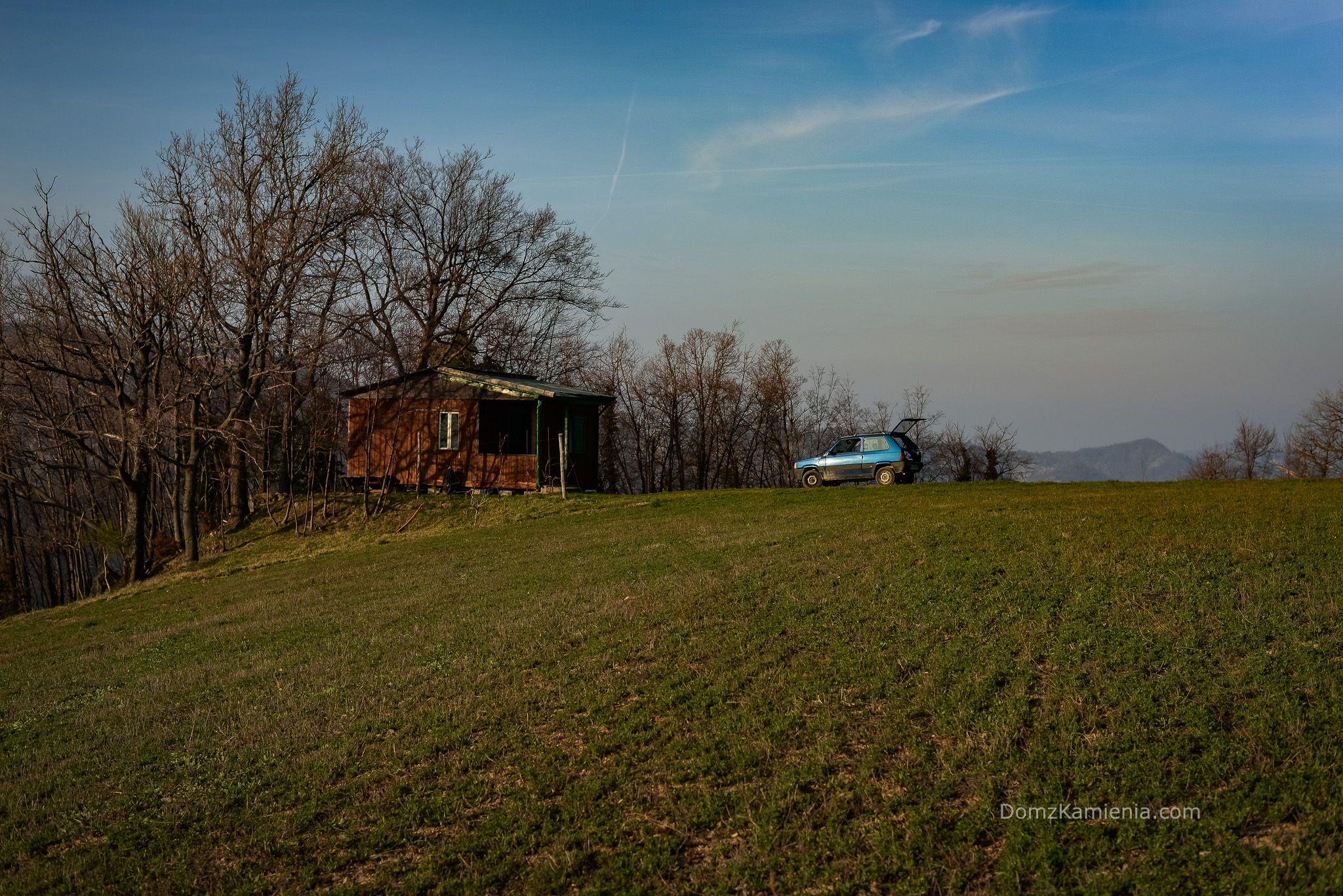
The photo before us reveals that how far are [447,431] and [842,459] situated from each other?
13875 millimetres

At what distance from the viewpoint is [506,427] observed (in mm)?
31125

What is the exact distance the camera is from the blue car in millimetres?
25422

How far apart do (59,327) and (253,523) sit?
8780 mm

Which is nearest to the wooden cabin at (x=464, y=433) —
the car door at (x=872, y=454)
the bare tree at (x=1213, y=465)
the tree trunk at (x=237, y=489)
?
the tree trunk at (x=237, y=489)

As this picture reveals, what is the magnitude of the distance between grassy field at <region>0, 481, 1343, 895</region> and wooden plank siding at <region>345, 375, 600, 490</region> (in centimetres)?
1657

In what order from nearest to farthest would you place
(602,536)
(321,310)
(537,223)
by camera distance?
(602,536), (321,310), (537,223)

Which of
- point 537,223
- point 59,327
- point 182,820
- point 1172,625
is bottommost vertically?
point 182,820

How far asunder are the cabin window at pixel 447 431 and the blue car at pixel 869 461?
1219 cm

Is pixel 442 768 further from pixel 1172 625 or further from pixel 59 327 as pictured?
pixel 59 327

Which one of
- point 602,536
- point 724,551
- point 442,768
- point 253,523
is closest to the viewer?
point 442,768

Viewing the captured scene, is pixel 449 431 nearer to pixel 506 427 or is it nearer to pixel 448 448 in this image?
pixel 448 448

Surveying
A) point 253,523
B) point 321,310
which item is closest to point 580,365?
point 321,310

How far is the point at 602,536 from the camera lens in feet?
60.7

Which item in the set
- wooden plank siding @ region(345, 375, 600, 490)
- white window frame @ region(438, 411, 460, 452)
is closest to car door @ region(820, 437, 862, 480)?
wooden plank siding @ region(345, 375, 600, 490)
